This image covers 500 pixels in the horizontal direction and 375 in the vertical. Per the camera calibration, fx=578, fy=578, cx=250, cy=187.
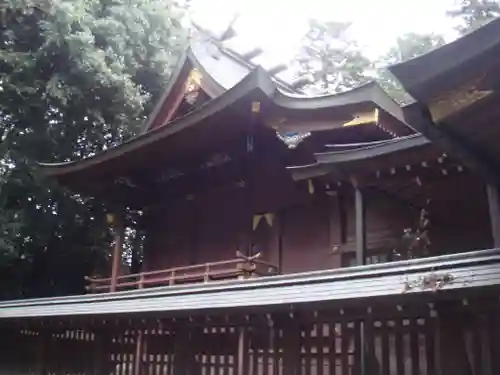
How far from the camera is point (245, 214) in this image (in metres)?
10.5

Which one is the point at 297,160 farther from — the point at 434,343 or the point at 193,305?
the point at 434,343

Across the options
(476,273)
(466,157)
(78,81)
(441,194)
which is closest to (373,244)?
(441,194)

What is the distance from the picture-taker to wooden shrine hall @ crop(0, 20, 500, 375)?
4664 millimetres

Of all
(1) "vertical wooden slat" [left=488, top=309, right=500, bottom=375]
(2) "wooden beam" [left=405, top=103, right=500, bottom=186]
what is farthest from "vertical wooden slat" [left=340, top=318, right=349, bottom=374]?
(2) "wooden beam" [left=405, top=103, right=500, bottom=186]

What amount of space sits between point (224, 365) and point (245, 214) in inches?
157

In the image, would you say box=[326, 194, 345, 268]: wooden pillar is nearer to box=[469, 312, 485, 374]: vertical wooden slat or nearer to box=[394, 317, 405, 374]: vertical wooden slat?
box=[394, 317, 405, 374]: vertical wooden slat

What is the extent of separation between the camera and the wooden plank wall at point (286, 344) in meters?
5.11

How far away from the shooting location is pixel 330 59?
31734 mm

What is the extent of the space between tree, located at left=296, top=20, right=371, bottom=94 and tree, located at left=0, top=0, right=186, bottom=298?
14.2 metres

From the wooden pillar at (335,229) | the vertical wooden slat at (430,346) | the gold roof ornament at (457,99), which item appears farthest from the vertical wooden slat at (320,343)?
the gold roof ornament at (457,99)

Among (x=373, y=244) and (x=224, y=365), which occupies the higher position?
(x=373, y=244)

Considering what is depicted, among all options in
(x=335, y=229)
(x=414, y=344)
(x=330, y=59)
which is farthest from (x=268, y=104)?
(x=330, y=59)

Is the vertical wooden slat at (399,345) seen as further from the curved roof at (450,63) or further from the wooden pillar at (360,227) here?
the curved roof at (450,63)

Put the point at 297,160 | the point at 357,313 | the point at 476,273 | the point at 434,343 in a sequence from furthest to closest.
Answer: the point at 297,160 → the point at 357,313 → the point at 434,343 → the point at 476,273
